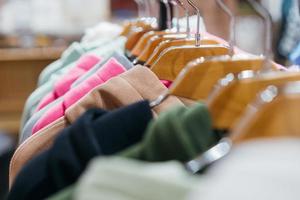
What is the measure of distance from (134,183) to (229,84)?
0.29 meters

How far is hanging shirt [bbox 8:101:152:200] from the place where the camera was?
0.55 metres

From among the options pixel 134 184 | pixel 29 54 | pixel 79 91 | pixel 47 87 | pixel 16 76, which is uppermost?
pixel 134 184

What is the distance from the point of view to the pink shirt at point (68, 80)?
3.62ft

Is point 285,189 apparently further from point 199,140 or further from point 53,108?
point 53,108

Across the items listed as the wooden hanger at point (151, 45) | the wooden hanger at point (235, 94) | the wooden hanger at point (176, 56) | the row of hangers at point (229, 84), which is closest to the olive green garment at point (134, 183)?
the row of hangers at point (229, 84)

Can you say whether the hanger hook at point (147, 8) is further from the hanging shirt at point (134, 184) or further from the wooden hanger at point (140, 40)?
the hanging shirt at point (134, 184)

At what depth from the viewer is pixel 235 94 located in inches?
26.6

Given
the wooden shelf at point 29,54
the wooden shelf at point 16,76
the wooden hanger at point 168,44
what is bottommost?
the wooden shelf at point 16,76

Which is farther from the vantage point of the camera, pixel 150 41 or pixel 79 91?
pixel 150 41

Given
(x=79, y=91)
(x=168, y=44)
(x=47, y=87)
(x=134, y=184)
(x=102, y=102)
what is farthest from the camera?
(x=47, y=87)

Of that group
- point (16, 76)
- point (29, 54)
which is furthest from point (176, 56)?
point (16, 76)

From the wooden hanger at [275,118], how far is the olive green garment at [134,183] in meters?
0.12

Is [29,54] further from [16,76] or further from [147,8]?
[147,8]

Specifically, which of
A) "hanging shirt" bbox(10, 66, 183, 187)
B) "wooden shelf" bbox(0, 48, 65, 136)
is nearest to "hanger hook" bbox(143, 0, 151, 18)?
"hanging shirt" bbox(10, 66, 183, 187)
